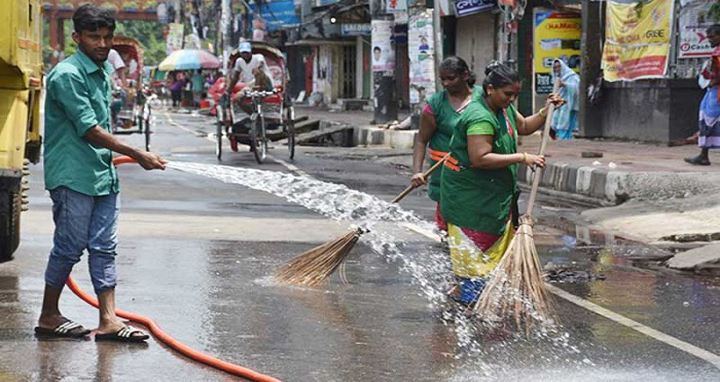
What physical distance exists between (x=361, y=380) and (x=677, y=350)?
1898 millimetres

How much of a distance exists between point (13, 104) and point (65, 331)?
2.42 metres

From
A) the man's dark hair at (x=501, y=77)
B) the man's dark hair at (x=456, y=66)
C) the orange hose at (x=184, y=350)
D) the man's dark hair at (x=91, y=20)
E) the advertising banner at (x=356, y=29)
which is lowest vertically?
the orange hose at (x=184, y=350)

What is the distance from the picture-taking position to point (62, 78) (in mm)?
6523

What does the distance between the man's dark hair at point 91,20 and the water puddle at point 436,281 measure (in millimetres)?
849

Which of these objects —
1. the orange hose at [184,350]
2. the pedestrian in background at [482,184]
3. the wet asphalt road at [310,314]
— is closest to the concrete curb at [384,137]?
the wet asphalt road at [310,314]

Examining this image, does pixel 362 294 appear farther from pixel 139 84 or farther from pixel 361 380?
pixel 139 84

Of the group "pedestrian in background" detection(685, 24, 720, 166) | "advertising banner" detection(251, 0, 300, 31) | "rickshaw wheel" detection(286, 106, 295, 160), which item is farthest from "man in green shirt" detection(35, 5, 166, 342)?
"advertising banner" detection(251, 0, 300, 31)

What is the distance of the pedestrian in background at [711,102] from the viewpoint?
51.1 feet

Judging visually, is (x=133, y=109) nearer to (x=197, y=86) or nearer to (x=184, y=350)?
(x=184, y=350)

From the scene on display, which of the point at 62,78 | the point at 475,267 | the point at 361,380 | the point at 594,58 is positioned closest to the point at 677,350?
the point at 475,267

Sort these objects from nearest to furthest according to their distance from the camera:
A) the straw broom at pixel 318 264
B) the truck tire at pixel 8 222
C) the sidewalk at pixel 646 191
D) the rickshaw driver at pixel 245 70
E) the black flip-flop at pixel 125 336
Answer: the black flip-flop at pixel 125 336
the straw broom at pixel 318 264
the truck tire at pixel 8 222
the sidewalk at pixel 646 191
the rickshaw driver at pixel 245 70

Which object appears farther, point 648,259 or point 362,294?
point 648,259

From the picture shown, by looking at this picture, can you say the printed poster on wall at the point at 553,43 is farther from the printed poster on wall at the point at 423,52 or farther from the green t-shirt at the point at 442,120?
the green t-shirt at the point at 442,120

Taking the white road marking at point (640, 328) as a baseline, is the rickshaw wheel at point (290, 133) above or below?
above
